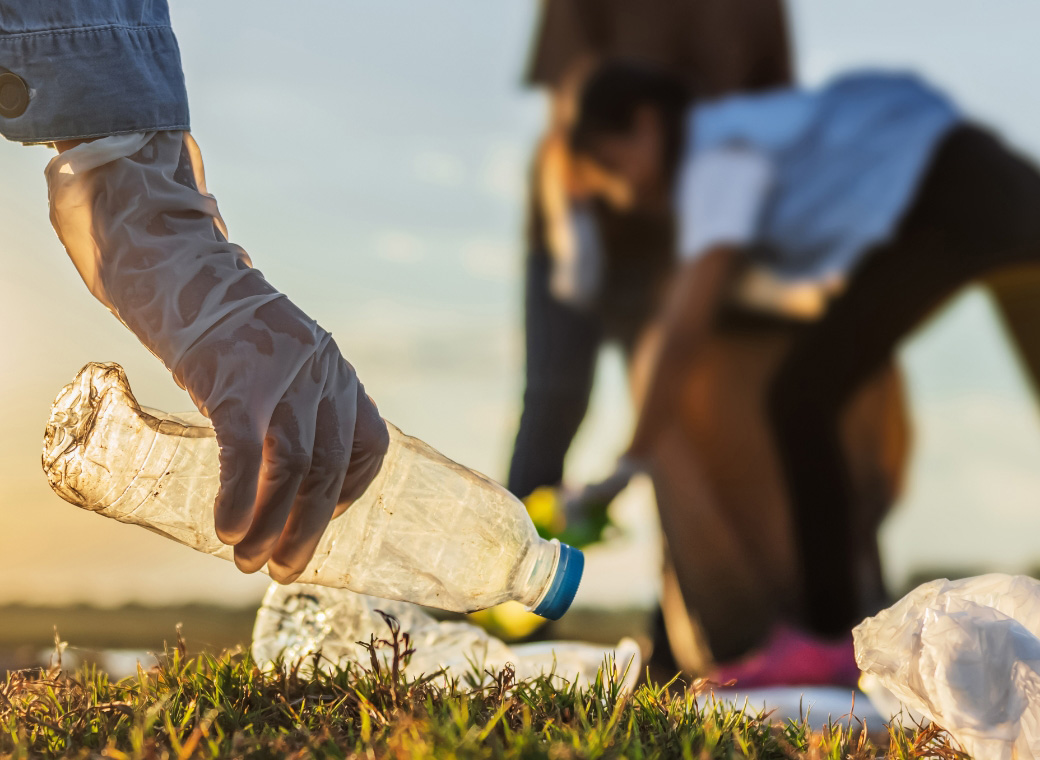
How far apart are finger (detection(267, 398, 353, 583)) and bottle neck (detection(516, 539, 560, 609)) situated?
0.35m

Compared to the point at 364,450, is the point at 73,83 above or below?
above

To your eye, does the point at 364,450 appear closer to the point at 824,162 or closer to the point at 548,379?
the point at 824,162

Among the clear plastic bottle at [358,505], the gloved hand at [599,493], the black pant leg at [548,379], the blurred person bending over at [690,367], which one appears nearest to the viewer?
the clear plastic bottle at [358,505]

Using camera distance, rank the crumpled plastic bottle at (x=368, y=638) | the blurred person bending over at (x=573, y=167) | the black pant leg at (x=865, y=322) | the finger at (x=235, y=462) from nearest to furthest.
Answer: the finger at (x=235, y=462) < the crumpled plastic bottle at (x=368, y=638) < the black pant leg at (x=865, y=322) < the blurred person bending over at (x=573, y=167)

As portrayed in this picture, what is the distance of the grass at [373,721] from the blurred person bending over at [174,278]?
0.74ft

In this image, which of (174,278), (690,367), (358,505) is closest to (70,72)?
(174,278)

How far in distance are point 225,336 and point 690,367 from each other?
244cm

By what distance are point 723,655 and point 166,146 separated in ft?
10.9

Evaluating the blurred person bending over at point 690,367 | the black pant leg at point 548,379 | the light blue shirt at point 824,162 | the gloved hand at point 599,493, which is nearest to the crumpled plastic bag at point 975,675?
the gloved hand at point 599,493

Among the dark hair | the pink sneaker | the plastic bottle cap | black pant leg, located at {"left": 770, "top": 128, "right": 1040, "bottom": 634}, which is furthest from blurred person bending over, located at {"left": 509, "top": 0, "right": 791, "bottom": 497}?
the plastic bottle cap

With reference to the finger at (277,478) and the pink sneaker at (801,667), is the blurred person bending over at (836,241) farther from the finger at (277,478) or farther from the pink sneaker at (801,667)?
the finger at (277,478)

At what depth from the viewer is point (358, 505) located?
62.4 inches

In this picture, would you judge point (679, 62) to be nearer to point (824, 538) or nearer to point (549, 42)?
point (549, 42)

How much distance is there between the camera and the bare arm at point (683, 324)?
3.26 metres
